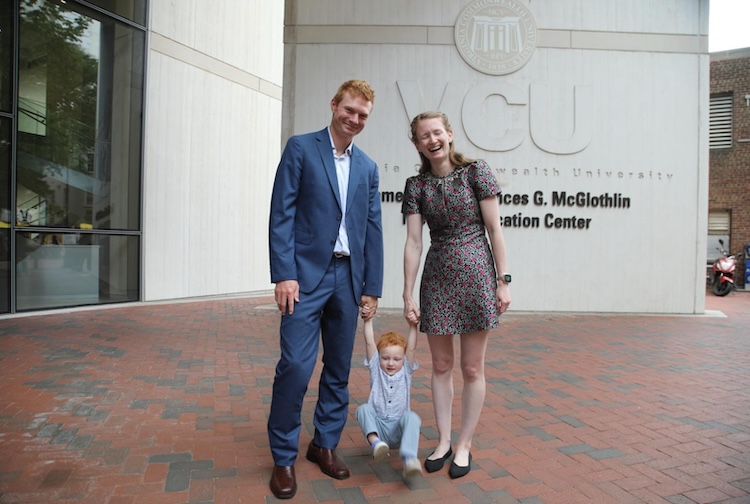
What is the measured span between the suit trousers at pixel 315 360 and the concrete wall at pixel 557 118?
20.2 feet

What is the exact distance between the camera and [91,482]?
248 centimetres

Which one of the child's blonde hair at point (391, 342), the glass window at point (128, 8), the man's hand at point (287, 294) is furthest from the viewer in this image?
the glass window at point (128, 8)

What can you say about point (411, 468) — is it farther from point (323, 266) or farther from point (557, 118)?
point (557, 118)

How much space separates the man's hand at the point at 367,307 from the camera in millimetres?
2701

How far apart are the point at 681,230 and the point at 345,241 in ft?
27.3

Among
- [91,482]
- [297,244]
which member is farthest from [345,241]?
[91,482]

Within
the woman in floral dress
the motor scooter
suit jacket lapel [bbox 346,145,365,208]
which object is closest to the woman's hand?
the woman in floral dress

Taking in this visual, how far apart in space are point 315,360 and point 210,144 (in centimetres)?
912

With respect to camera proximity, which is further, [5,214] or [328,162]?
[5,214]

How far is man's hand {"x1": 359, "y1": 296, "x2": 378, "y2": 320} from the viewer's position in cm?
270

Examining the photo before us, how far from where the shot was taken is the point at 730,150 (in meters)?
16.4

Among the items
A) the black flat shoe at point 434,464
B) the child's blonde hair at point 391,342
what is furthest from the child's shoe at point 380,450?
the child's blonde hair at point 391,342

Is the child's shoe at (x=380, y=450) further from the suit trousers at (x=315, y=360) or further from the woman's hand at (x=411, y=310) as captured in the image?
the woman's hand at (x=411, y=310)

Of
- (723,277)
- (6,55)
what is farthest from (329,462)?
(723,277)
